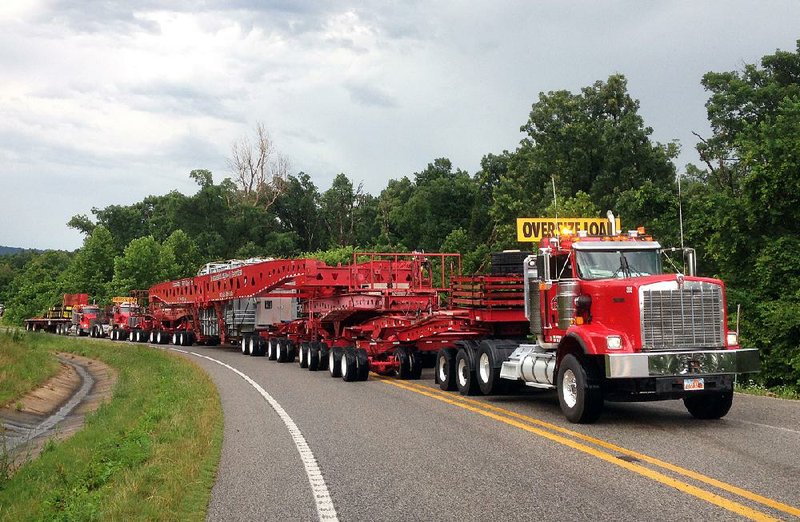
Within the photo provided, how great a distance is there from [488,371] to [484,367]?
30 cm

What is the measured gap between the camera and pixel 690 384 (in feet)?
34.7

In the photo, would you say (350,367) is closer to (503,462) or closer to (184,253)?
(503,462)

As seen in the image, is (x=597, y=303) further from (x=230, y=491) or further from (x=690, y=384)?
(x=230, y=491)


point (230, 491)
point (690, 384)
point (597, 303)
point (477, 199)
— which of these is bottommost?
point (230, 491)

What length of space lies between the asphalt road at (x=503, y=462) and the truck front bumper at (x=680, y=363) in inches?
30.9

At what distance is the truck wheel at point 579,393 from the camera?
35.8 ft

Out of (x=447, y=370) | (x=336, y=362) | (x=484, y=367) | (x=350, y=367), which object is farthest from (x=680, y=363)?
(x=336, y=362)

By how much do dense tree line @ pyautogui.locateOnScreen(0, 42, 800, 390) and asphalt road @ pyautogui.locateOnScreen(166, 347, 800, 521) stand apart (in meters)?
4.95

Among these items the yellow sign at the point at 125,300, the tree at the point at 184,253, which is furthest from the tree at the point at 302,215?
the yellow sign at the point at 125,300

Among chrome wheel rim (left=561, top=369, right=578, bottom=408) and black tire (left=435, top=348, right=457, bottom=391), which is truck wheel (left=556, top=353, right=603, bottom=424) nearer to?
chrome wheel rim (left=561, top=369, right=578, bottom=408)

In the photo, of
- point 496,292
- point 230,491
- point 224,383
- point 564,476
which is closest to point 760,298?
point 496,292

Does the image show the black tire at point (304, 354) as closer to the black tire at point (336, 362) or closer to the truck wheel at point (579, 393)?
the black tire at point (336, 362)

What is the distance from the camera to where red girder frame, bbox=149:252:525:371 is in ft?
52.0

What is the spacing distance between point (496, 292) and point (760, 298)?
9.97 meters
